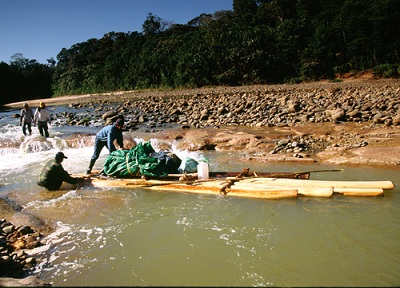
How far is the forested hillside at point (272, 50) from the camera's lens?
91.6ft

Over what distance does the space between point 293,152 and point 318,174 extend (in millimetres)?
1706

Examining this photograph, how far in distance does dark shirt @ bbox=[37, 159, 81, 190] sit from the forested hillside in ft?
88.7

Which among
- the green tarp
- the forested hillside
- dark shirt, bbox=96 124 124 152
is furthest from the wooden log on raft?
the forested hillside

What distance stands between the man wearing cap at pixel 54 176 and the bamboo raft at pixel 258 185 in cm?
94

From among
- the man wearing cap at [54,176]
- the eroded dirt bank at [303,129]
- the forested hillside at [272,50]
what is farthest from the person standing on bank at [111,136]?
the forested hillside at [272,50]

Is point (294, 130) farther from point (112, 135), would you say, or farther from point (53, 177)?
point (53, 177)

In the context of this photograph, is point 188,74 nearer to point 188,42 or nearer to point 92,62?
point 188,42

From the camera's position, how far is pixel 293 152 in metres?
8.83

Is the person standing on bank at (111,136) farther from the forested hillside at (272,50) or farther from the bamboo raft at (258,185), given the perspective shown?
the forested hillside at (272,50)

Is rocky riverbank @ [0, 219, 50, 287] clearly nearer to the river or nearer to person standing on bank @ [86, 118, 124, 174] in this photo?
the river

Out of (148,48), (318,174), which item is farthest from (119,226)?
(148,48)

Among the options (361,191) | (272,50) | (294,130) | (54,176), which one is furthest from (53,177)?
(272,50)

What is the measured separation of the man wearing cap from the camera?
6804 mm

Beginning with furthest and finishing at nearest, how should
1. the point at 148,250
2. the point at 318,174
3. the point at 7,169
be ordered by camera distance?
the point at 7,169
the point at 318,174
the point at 148,250
